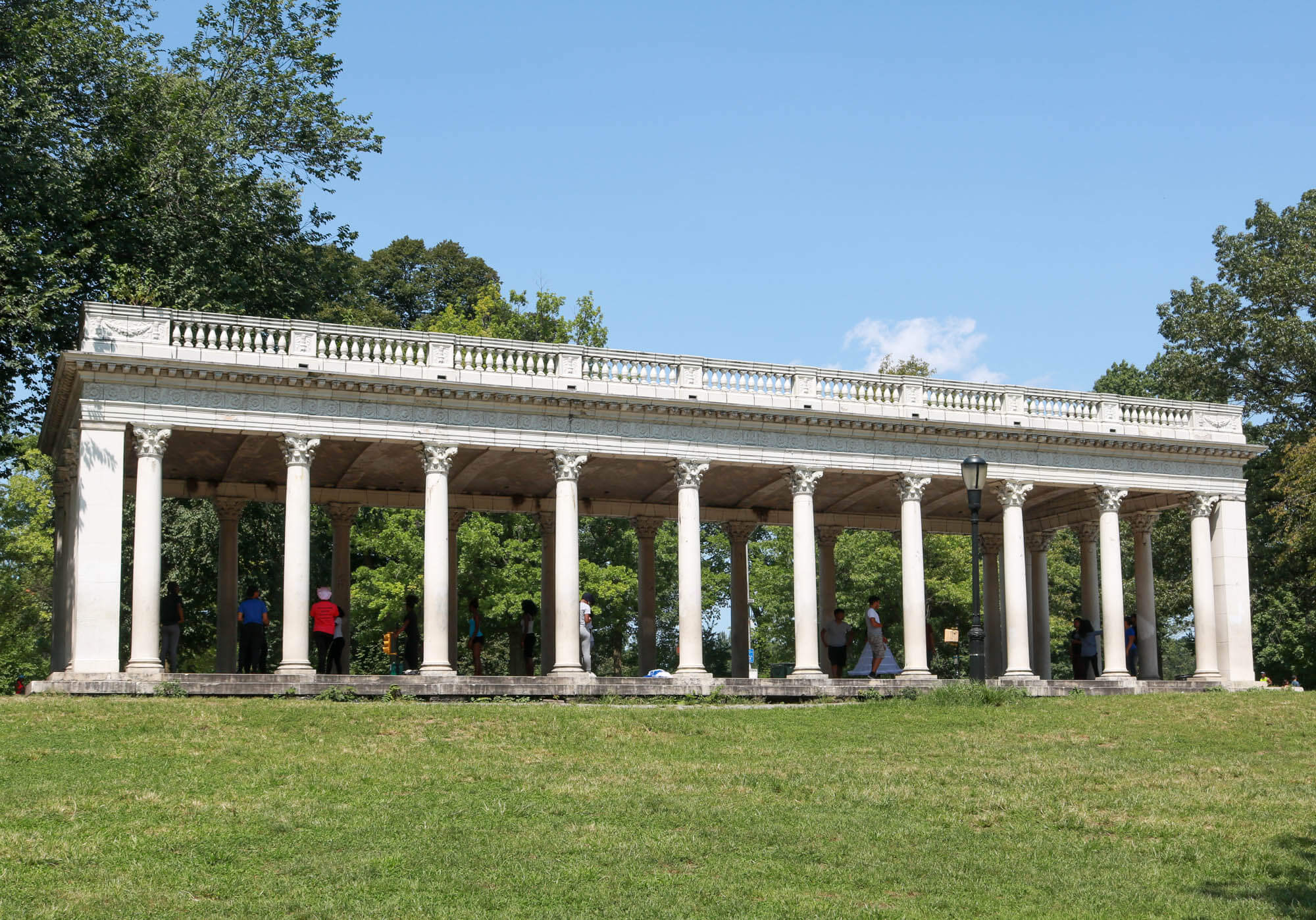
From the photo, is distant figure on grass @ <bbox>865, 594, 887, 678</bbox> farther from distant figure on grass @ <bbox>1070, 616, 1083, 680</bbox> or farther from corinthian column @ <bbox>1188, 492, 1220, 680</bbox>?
corinthian column @ <bbox>1188, 492, 1220, 680</bbox>

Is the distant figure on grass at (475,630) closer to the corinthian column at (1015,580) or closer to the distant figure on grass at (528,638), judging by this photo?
the distant figure on grass at (528,638)

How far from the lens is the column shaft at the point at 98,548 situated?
1283 inches

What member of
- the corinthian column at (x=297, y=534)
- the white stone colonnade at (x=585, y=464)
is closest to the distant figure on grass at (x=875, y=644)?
the white stone colonnade at (x=585, y=464)

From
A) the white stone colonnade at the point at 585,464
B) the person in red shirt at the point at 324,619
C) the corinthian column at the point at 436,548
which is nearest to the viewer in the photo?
the white stone colonnade at the point at 585,464

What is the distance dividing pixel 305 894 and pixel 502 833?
337 centimetres

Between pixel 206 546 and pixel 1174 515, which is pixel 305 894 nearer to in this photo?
pixel 206 546

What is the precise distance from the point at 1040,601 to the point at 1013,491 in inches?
347

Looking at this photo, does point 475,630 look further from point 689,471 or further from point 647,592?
point 689,471

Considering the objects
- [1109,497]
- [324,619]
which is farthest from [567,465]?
[1109,497]

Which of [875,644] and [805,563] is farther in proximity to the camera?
[875,644]

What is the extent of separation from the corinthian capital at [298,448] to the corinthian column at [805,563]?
42.8 ft

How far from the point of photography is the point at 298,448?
35.2 metres

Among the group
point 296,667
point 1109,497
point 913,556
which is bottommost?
point 296,667

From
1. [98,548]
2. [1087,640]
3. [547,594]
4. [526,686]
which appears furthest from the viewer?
[1087,640]
